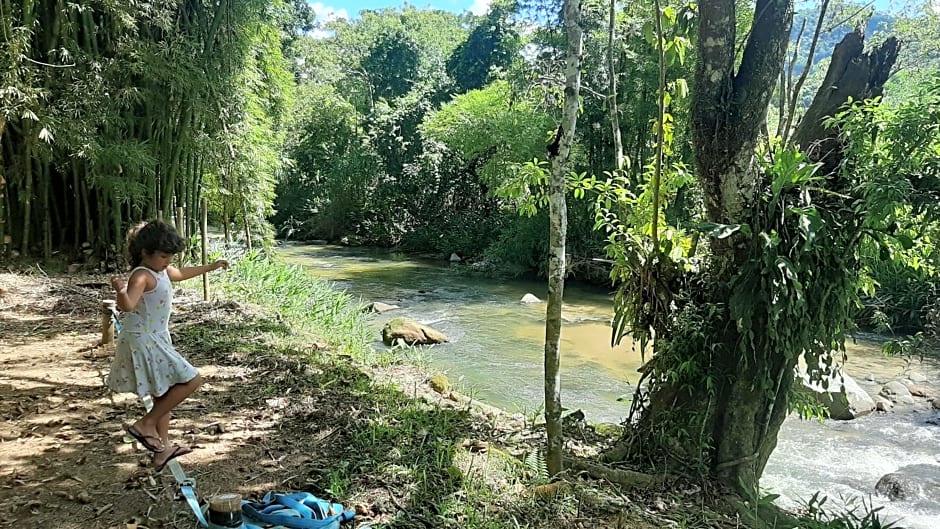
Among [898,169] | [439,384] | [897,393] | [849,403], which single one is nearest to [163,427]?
[439,384]

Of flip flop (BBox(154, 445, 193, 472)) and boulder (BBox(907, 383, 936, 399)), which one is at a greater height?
flip flop (BBox(154, 445, 193, 472))

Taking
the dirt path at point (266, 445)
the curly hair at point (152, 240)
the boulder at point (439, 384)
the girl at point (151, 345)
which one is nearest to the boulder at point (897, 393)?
the dirt path at point (266, 445)

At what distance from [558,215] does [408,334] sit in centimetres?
533

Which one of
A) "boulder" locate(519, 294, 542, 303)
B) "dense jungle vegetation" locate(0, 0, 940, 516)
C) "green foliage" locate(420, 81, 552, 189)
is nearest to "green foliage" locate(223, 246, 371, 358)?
"dense jungle vegetation" locate(0, 0, 940, 516)

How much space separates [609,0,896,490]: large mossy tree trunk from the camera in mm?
3629

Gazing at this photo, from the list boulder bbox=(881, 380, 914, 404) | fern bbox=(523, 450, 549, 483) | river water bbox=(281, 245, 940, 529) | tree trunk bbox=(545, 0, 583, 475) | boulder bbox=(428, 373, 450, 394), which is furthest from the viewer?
boulder bbox=(881, 380, 914, 404)

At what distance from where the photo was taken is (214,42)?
325 inches

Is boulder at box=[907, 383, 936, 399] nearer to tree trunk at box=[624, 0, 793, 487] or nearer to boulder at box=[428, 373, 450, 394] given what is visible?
tree trunk at box=[624, 0, 793, 487]

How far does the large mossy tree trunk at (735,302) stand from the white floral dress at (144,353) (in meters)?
2.72

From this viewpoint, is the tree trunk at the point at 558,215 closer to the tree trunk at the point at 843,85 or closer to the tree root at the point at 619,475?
the tree root at the point at 619,475

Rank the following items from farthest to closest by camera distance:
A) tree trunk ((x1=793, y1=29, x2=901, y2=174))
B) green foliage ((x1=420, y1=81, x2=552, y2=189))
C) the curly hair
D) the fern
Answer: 1. green foliage ((x1=420, y1=81, x2=552, y2=189))
2. tree trunk ((x1=793, y1=29, x2=901, y2=174))
3. the fern
4. the curly hair

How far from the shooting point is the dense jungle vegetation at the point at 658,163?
3.54m

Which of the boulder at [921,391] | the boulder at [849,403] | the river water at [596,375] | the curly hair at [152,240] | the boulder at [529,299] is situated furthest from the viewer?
the boulder at [529,299]

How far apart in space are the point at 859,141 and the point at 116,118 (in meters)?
7.32
